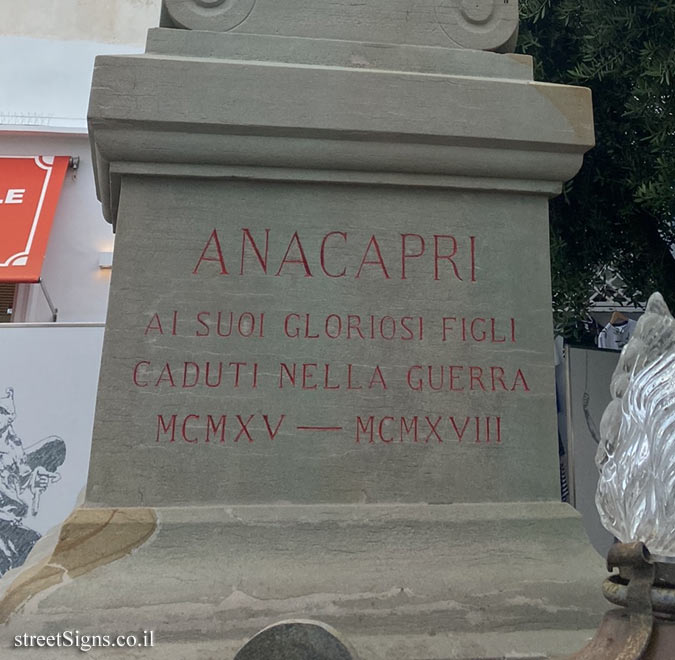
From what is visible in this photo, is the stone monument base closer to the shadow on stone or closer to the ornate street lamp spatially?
the shadow on stone

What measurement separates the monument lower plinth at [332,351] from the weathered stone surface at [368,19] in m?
0.13

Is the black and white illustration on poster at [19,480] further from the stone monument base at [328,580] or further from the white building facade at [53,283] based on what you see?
the stone monument base at [328,580]

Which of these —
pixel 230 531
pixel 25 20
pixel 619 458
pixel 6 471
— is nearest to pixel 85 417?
pixel 6 471

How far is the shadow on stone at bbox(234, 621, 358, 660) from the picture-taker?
142 cm

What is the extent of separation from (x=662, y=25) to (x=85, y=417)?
6.21 metres

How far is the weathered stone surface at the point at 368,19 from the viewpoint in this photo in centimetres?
284

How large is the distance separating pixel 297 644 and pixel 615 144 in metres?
5.25

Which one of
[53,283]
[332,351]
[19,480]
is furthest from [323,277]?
[53,283]

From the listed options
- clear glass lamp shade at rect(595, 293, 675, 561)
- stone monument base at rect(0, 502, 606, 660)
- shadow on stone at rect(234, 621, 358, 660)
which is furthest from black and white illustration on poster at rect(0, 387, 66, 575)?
clear glass lamp shade at rect(595, 293, 675, 561)

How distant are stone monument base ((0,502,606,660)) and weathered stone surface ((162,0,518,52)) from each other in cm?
186

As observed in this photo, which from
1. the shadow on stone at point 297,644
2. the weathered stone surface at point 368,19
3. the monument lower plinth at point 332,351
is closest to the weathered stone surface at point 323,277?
the monument lower plinth at point 332,351

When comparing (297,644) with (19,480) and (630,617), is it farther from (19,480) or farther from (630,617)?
(19,480)

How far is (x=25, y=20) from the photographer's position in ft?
38.1

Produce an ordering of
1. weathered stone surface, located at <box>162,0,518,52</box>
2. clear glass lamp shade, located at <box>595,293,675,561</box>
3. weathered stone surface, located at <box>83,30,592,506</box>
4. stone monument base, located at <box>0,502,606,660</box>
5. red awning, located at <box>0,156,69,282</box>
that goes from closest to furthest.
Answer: clear glass lamp shade, located at <box>595,293,675,561</box>
stone monument base, located at <box>0,502,606,660</box>
weathered stone surface, located at <box>83,30,592,506</box>
weathered stone surface, located at <box>162,0,518,52</box>
red awning, located at <box>0,156,69,282</box>
